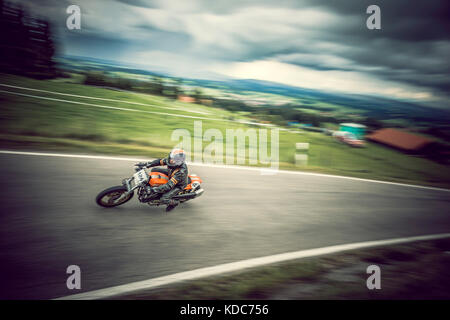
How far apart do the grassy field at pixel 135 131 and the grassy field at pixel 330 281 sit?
19.4 feet

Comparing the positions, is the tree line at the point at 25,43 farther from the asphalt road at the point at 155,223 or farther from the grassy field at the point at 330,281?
the grassy field at the point at 330,281

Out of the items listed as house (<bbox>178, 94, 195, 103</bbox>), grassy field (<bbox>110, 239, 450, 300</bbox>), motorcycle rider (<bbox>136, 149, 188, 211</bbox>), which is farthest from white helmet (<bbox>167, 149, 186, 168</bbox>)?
house (<bbox>178, 94, 195, 103</bbox>)

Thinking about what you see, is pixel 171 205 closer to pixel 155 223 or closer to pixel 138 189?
pixel 155 223

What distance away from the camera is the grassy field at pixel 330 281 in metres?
3.41

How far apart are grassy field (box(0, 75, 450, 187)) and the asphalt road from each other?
234 cm

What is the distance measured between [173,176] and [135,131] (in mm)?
9659

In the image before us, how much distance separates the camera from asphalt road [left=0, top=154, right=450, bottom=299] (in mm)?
3650

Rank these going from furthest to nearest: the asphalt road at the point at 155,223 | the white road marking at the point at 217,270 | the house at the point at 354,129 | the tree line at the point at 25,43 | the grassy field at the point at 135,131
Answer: the tree line at the point at 25,43, the house at the point at 354,129, the grassy field at the point at 135,131, the asphalt road at the point at 155,223, the white road marking at the point at 217,270

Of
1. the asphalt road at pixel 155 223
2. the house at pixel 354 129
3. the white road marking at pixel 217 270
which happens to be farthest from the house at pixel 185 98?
the white road marking at pixel 217 270

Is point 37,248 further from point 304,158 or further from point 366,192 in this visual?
point 304,158

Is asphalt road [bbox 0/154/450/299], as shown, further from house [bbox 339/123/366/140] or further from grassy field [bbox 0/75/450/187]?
house [bbox 339/123/366/140]

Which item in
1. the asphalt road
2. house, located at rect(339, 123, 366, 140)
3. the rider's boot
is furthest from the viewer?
house, located at rect(339, 123, 366, 140)
